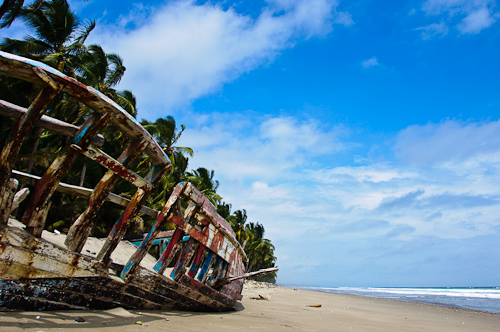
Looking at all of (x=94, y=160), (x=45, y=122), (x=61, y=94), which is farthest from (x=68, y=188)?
(x=61, y=94)

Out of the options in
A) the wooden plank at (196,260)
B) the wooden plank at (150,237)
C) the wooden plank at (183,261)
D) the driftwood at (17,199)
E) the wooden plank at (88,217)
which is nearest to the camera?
the driftwood at (17,199)

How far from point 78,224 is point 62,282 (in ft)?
2.08

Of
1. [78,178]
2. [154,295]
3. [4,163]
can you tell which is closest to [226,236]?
[154,295]

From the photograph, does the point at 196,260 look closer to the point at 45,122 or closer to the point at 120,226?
the point at 120,226

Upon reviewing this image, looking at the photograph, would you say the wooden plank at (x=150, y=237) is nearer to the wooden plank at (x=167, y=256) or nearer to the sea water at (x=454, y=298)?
the wooden plank at (x=167, y=256)

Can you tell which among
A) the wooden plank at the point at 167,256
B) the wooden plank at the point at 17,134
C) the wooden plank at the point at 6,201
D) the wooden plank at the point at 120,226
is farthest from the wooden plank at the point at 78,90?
the wooden plank at the point at 167,256

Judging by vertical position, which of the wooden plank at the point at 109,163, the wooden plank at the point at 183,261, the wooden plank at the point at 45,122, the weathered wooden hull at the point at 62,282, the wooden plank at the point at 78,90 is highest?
the wooden plank at the point at 78,90

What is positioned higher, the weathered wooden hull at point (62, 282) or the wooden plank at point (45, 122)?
the wooden plank at point (45, 122)

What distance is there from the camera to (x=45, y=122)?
11.6ft

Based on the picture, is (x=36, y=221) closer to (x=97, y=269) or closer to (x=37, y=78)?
(x=97, y=269)

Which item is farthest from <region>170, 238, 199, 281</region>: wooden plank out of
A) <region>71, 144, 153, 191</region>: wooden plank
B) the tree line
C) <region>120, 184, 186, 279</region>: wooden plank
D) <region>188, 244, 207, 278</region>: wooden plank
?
the tree line

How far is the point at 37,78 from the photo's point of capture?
3.21 meters

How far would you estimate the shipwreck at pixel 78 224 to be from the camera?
3.16m

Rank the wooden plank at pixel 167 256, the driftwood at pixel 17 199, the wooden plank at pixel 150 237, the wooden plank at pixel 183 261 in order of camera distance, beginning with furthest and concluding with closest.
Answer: the wooden plank at pixel 183 261 → the wooden plank at pixel 167 256 → the wooden plank at pixel 150 237 → the driftwood at pixel 17 199
